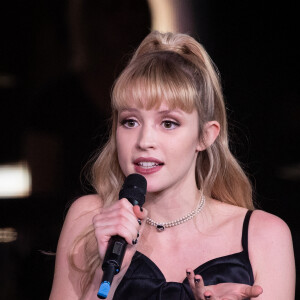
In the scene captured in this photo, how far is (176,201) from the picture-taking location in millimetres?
1829

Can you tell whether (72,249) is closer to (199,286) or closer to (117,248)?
(199,286)

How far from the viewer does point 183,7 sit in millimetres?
2270

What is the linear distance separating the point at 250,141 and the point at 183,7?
550mm

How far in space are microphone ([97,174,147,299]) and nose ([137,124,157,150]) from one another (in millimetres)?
185

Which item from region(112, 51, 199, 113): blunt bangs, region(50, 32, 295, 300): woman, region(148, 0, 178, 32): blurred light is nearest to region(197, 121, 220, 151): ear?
region(50, 32, 295, 300): woman

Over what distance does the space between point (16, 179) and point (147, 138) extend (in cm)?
85

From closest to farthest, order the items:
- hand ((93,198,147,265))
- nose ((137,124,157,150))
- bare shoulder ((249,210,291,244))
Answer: hand ((93,198,147,265)), nose ((137,124,157,150)), bare shoulder ((249,210,291,244))

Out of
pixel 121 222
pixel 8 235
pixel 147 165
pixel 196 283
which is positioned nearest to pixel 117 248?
pixel 121 222

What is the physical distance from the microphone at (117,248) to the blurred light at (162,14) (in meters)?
0.96

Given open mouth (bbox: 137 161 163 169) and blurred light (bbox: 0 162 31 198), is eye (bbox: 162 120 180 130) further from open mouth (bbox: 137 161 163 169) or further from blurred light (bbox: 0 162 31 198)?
blurred light (bbox: 0 162 31 198)

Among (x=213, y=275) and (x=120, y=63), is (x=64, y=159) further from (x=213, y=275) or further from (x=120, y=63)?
(x=213, y=275)

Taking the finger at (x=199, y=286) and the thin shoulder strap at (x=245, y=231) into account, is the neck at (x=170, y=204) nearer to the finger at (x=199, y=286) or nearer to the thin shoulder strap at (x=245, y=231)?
the thin shoulder strap at (x=245, y=231)

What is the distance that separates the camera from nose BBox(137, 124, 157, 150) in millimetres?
1637

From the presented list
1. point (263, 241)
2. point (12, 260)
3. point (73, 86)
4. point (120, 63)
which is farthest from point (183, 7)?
point (12, 260)
